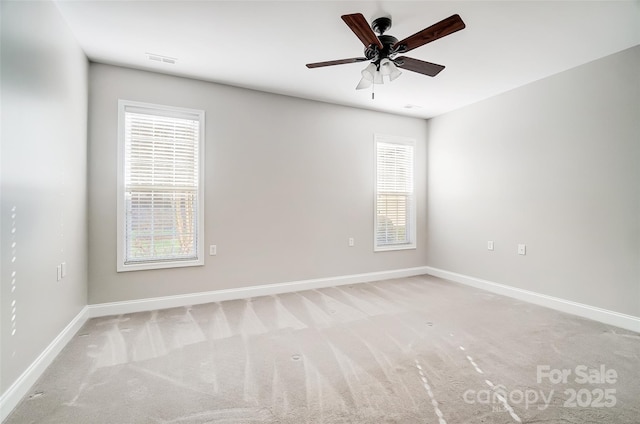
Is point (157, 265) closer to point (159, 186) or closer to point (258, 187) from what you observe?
point (159, 186)

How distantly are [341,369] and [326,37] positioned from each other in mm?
2917

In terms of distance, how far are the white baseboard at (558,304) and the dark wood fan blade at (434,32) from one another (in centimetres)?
333

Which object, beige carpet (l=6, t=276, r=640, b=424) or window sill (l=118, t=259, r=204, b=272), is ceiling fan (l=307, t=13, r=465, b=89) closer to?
beige carpet (l=6, t=276, r=640, b=424)

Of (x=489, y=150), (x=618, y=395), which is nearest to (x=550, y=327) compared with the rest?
(x=618, y=395)

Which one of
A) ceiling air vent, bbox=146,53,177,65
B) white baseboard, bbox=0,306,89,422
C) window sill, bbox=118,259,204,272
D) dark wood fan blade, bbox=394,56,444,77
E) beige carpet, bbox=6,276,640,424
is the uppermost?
ceiling air vent, bbox=146,53,177,65

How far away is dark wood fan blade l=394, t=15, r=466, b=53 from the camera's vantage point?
2.05m

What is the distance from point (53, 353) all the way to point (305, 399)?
2095 mm

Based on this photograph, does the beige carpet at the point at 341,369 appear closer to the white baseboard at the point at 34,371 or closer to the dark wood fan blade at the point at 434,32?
the white baseboard at the point at 34,371

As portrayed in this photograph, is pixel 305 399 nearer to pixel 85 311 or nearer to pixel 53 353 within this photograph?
pixel 53 353

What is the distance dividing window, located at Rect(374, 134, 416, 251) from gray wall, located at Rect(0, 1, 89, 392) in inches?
157

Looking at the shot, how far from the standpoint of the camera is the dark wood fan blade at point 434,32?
2051mm

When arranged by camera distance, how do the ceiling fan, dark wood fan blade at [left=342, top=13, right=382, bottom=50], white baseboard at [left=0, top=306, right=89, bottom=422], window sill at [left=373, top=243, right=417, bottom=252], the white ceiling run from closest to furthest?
white baseboard at [left=0, top=306, right=89, bottom=422] → dark wood fan blade at [left=342, top=13, right=382, bottom=50] → the ceiling fan → the white ceiling → window sill at [left=373, top=243, right=417, bottom=252]

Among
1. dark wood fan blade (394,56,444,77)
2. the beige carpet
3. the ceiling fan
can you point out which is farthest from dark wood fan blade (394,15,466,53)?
the beige carpet

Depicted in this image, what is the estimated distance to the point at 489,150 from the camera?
4.45 meters
